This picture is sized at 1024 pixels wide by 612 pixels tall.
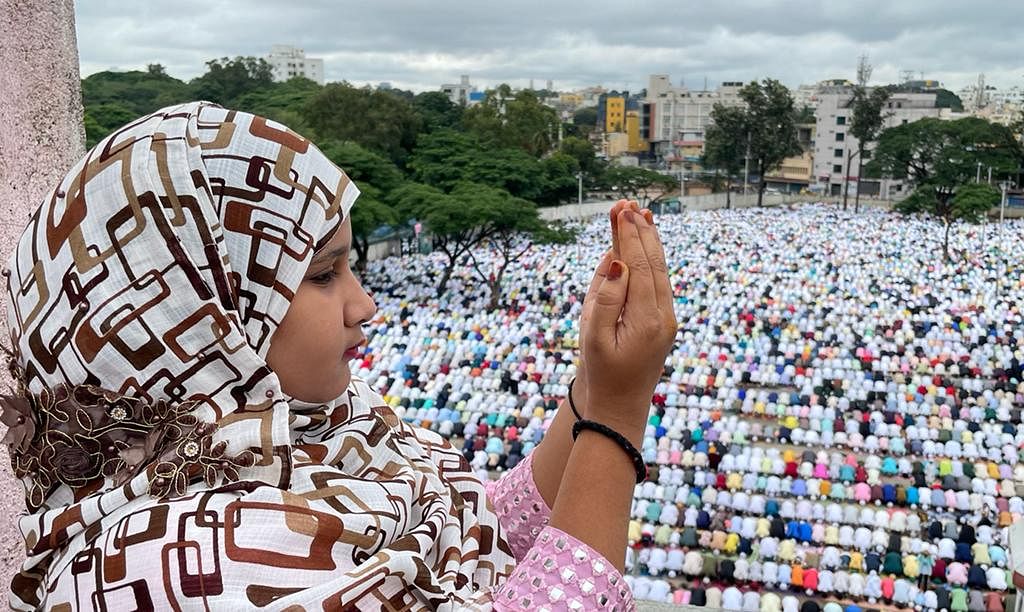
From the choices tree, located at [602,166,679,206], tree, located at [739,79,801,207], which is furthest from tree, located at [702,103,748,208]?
tree, located at [602,166,679,206]

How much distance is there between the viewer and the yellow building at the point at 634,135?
51875mm

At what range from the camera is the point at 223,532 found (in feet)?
2.27

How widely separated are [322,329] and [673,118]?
182ft

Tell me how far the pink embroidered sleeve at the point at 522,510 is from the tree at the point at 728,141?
33679 mm

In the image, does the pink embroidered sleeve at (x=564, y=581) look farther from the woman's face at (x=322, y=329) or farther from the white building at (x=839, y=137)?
the white building at (x=839, y=137)

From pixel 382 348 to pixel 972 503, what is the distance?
26.6 feet

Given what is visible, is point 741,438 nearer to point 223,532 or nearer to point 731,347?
point 731,347

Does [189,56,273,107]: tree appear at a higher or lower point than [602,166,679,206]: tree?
higher

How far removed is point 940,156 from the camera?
28422 millimetres

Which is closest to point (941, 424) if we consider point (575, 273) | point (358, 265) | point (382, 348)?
point (382, 348)

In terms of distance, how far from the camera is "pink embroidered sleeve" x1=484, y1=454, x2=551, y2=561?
42.4 inches

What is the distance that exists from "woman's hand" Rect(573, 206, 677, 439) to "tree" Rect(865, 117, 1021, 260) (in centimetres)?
2911

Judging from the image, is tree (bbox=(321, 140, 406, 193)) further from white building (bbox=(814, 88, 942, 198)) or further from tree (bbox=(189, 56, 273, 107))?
white building (bbox=(814, 88, 942, 198))

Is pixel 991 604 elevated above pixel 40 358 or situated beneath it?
situated beneath
